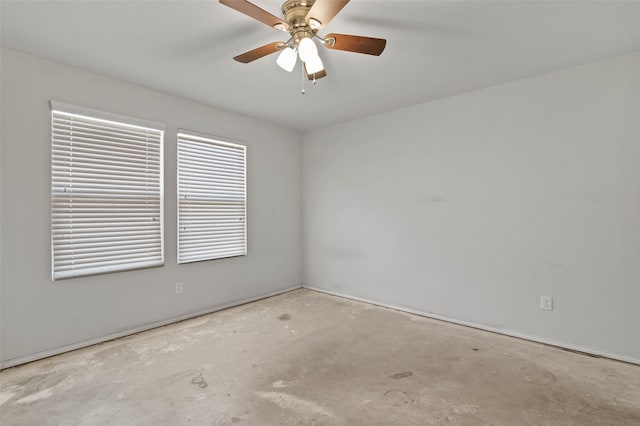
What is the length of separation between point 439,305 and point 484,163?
1.64 metres

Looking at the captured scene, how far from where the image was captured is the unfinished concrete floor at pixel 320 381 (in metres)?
1.79

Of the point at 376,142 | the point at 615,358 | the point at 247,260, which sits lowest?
the point at 615,358

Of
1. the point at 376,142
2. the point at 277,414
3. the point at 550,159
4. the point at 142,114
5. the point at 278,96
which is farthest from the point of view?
the point at 376,142

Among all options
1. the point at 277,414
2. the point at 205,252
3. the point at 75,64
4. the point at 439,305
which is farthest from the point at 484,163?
the point at 75,64

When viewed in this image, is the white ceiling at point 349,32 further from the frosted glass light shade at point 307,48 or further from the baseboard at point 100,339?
the baseboard at point 100,339

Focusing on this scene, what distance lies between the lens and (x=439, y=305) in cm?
345

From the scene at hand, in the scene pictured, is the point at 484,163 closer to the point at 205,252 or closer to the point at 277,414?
the point at 277,414

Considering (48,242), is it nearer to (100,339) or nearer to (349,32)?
(100,339)

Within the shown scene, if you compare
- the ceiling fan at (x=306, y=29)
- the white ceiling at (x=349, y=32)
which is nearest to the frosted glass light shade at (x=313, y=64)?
the ceiling fan at (x=306, y=29)

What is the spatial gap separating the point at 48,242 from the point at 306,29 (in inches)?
106

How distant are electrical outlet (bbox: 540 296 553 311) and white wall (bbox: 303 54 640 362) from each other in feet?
0.15

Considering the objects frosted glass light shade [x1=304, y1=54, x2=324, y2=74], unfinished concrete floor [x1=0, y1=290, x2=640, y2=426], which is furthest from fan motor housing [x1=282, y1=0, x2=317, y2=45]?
unfinished concrete floor [x1=0, y1=290, x2=640, y2=426]

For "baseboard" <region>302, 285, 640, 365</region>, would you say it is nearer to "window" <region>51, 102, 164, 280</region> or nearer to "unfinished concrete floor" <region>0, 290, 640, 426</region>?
"unfinished concrete floor" <region>0, 290, 640, 426</region>

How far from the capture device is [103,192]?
2.84 metres
